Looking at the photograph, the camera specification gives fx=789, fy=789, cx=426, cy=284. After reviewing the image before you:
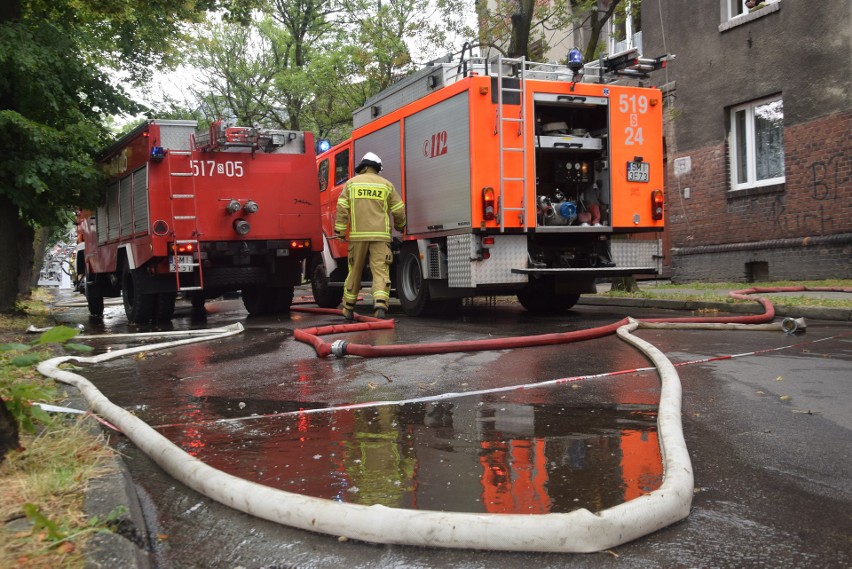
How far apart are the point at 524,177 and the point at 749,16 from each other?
7901 millimetres

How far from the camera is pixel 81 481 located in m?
2.79

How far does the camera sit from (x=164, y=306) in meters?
12.0

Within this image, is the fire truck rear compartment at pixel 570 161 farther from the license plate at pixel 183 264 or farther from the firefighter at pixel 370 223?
the license plate at pixel 183 264

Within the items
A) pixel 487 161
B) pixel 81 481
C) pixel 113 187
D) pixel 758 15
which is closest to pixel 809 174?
pixel 758 15

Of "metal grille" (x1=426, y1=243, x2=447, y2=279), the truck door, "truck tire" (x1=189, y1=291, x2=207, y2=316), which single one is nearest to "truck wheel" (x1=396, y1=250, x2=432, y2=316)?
"metal grille" (x1=426, y1=243, x2=447, y2=279)

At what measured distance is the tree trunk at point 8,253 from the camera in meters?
11.4

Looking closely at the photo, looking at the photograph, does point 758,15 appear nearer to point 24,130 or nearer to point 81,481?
point 24,130

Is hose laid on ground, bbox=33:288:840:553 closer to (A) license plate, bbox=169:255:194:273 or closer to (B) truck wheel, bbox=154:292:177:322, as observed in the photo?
(A) license plate, bbox=169:255:194:273

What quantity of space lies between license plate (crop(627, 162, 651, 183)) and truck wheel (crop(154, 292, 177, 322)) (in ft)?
22.2

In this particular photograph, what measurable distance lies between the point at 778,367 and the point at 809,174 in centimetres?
917

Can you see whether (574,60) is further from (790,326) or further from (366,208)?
(790,326)

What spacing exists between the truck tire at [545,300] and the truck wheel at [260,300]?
168 inches

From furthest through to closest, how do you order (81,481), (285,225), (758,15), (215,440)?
(758,15), (285,225), (215,440), (81,481)

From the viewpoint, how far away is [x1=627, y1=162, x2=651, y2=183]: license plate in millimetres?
9773
